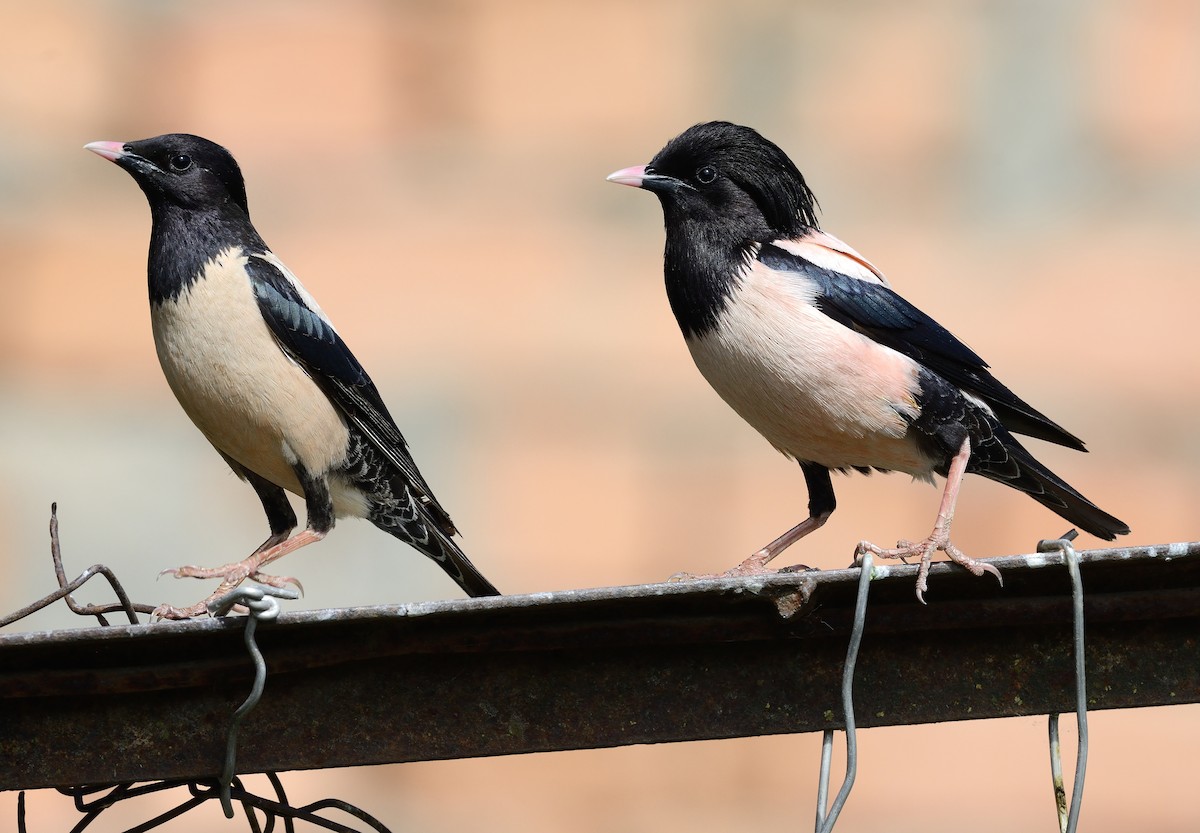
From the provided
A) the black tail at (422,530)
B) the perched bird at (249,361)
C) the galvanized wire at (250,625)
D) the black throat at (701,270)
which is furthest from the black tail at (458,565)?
the galvanized wire at (250,625)

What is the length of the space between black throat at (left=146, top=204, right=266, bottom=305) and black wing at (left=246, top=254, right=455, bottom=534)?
8cm

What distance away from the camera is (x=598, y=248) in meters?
6.02

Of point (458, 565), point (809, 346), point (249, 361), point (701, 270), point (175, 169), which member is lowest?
point (458, 565)

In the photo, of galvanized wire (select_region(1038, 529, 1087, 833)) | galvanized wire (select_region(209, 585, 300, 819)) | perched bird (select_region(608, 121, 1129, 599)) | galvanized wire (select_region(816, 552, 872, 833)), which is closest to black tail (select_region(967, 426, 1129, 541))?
perched bird (select_region(608, 121, 1129, 599))

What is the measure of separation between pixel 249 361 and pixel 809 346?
1119 millimetres

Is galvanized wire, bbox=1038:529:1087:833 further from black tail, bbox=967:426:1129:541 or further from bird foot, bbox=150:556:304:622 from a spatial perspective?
bird foot, bbox=150:556:304:622

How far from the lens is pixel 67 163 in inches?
240

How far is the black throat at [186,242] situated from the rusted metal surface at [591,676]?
1298 mm

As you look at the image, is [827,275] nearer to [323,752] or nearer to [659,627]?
[659,627]

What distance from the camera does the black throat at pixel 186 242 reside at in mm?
3666

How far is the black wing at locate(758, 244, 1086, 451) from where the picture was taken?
360 centimetres

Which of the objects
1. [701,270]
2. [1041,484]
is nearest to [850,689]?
[701,270]

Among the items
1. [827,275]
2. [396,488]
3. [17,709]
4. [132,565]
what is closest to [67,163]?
[132,565]

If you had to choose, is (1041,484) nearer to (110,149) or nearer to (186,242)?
(186,242)
